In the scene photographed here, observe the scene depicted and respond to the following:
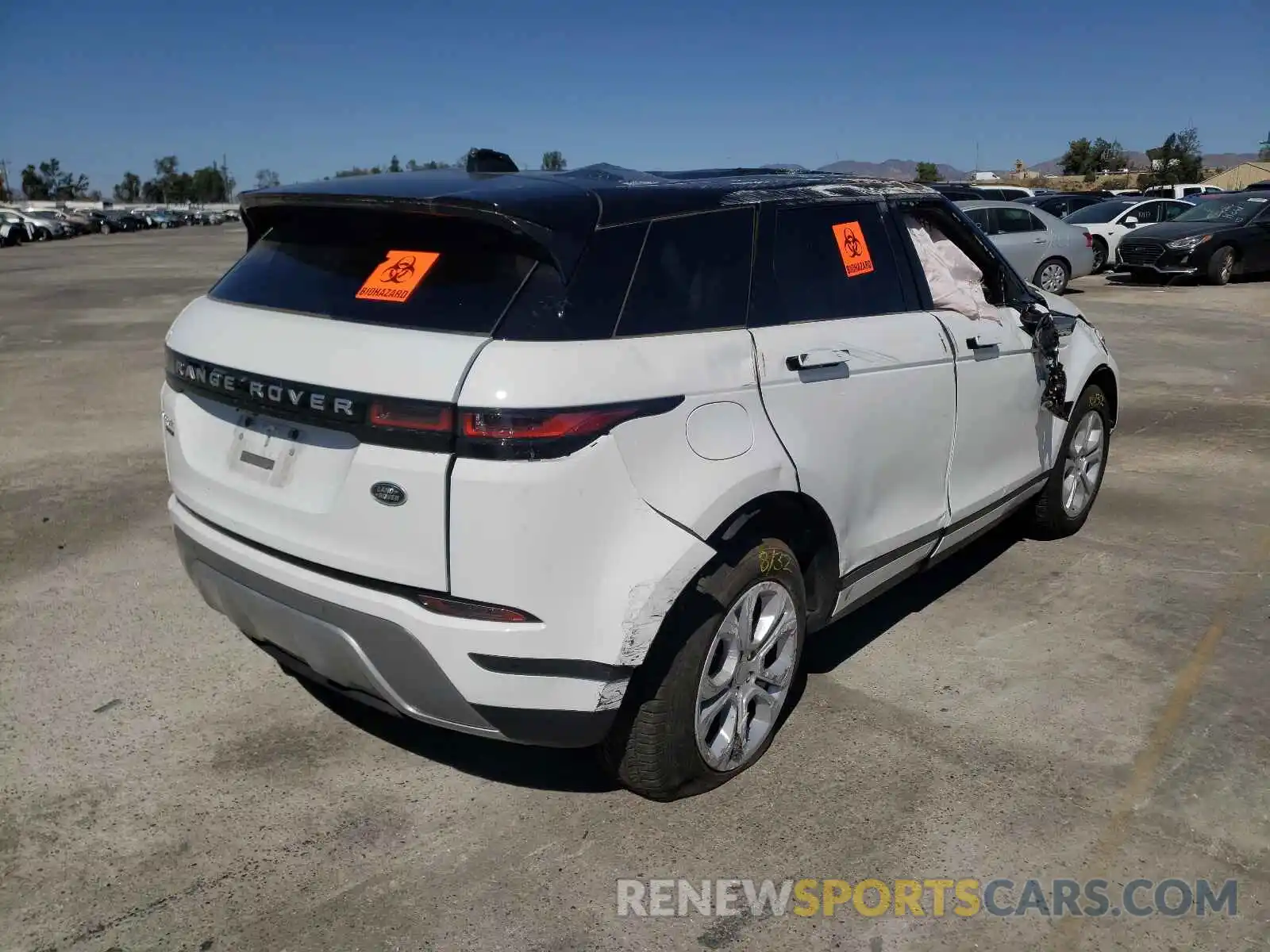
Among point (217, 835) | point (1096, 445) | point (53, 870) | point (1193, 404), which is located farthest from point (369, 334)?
point (1193, 404)

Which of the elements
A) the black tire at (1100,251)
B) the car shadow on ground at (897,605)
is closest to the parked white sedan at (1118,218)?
the black tire at (1100,251)

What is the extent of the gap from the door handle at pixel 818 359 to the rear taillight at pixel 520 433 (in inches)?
34.4

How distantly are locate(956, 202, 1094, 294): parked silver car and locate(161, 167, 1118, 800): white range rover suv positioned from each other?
13.2 metres

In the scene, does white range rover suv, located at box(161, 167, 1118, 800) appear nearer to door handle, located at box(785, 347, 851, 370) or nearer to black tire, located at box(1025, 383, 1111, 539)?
door handle, located at box(785, 347, 851, 370)

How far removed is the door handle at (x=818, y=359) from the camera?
3182 mm

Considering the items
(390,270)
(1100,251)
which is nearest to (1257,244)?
(1100,251)

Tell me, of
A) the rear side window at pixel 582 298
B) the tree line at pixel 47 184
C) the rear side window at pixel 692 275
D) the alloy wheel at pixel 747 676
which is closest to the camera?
the rear side window at pixel 582 298

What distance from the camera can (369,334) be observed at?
8.95ft

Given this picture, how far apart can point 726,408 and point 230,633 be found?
8.38 ft

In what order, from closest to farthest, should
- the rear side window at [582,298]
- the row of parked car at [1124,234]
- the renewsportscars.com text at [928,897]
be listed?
1. the rear side window at [582,298]
2. the renewsportscars.com text at [928,897]
3. the row of parked car at [1124,234]

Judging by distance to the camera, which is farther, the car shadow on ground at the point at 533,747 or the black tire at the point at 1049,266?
the black tire at the point at 1049,266

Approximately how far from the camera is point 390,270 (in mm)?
2879

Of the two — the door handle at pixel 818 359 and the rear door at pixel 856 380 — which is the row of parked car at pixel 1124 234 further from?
the door handle at pixel 818 359

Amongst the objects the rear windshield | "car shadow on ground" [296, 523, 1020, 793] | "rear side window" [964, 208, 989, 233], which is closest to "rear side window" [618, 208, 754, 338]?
the rear windshield
